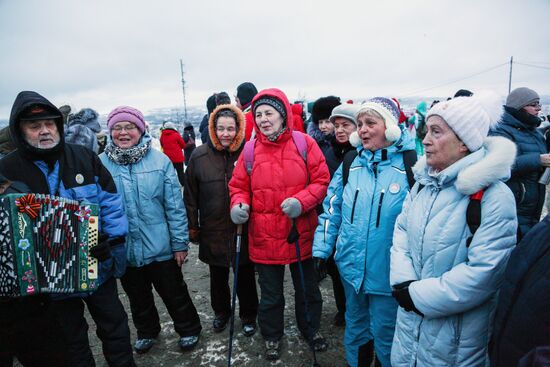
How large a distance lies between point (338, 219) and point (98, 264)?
206cm

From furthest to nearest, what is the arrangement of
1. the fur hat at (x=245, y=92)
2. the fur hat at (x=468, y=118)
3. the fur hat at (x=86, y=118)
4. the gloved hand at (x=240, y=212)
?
the fur hat at (x=245, y=92), the fur hat at (x=86, y=118), the gloved hand at (x=240, y=212), the fur hat at (x=468, y=118)

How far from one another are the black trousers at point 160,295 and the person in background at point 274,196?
84 centimetres

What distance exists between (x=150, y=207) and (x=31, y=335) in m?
1.30

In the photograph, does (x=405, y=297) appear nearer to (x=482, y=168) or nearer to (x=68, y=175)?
(x=482, y=168)

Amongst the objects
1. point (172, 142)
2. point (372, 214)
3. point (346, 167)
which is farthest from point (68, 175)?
point (172, 142)

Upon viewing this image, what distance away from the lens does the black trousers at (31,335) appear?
2.16m

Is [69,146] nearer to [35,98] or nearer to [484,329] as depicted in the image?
[35,98]

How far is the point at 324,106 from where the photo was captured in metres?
4.17

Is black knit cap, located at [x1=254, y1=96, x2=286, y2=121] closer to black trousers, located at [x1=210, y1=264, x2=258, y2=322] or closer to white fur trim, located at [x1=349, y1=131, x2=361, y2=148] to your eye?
white fur trim, located at [x1=349, y1=131, x2=361, y2=148]

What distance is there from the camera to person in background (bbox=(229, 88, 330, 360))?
290 cm

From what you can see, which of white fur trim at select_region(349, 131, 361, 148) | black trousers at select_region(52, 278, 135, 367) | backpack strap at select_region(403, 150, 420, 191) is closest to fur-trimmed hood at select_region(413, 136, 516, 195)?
backpack strap at select_region(403, 150, 420, 191)

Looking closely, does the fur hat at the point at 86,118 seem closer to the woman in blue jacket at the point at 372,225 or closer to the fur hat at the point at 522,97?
the woman in blue jacket at the point at 372,225

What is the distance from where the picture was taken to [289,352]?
3.13 meters

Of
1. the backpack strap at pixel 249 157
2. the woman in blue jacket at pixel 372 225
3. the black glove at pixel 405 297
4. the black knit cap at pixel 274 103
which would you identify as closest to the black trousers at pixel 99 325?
the backpack strap at pixel 249 157
